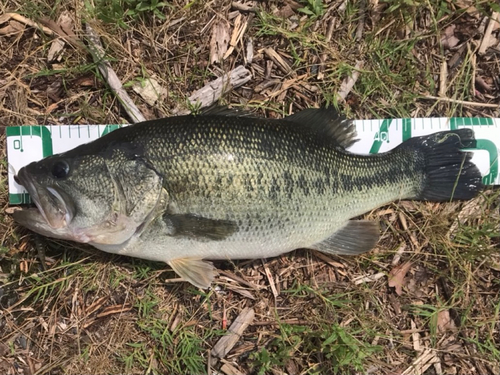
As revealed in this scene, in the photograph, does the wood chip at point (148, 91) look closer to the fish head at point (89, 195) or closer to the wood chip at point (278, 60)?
the fish head at point (89, 195)

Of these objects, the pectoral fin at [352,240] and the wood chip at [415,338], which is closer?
the pectoral fin at [352,240]

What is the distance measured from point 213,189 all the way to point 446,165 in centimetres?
190

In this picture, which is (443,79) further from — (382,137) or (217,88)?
(217,88)

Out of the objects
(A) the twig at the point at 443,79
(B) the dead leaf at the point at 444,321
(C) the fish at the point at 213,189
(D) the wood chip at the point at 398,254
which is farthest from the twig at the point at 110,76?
(B) the dead leaf at the point at 444,321

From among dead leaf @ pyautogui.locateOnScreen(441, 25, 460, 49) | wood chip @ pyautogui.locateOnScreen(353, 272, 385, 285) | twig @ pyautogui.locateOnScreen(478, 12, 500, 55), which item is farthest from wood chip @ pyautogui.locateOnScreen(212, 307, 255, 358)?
twig @ pyautogui.locateOnScreen(478, 12, 500, 55)

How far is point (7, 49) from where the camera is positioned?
3.32 m

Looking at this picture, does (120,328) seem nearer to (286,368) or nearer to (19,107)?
(286,368)

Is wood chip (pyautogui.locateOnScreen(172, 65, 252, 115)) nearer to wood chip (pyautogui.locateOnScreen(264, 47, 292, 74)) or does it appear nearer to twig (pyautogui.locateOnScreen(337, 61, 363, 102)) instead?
wood chip (pyautogui.locateOnScreen(264, 47, 292, 74))

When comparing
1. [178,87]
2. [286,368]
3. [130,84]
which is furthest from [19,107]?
[286,368]

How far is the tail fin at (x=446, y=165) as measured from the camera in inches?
129

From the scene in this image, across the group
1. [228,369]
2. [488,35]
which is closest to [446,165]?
[488,35]

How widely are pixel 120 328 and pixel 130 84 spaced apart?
1937 millimetres

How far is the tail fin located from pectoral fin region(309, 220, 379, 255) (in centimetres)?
52

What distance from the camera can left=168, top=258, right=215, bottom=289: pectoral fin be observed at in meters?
3.01
